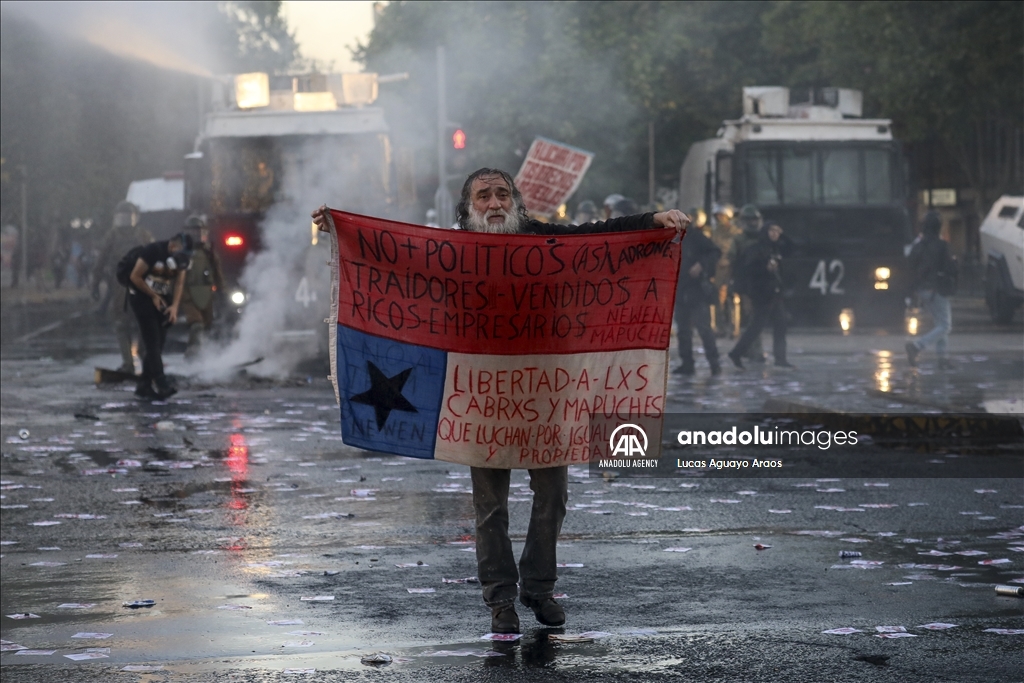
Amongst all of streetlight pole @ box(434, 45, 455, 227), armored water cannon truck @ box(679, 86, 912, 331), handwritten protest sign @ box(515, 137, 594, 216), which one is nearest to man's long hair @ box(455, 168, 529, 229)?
handwritten protest sign @ box(515, 137, 594, 216)

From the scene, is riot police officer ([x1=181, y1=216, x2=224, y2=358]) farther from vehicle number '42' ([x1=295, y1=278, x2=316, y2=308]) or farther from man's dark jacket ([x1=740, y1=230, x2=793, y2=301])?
man's dark jacket ([x1=740, y1=230, x2=793, y2=301])

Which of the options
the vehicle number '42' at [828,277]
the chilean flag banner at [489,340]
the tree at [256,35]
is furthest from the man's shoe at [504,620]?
the tree at [256,35]

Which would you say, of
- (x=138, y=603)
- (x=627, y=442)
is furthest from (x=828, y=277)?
(x=138, y=603)

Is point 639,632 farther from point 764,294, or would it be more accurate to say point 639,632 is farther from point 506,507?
point 764,294

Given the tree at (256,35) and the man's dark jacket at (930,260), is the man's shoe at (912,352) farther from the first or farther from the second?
the tree at (256,35)

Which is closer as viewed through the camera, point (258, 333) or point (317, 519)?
point (317, 519)

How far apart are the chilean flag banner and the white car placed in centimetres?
2158

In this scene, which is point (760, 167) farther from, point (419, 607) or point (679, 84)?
point (419, 607)

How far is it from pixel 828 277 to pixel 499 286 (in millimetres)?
19807

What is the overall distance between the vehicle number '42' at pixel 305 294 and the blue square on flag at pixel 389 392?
47.4ft

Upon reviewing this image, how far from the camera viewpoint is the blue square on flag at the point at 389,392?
6117mm

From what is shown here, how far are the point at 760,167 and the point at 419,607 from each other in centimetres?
1953

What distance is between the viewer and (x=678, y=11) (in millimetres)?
41094

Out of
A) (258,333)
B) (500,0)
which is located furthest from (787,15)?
(258,333)
